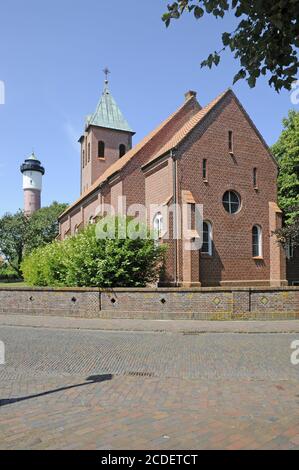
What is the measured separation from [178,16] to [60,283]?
685 inches

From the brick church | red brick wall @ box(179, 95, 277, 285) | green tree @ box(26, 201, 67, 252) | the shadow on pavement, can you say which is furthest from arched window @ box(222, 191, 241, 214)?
green tree @ box(26, 201, 67, 252)

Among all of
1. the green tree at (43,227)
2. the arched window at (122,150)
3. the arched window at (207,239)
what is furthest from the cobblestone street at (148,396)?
the green tree at (43,227)

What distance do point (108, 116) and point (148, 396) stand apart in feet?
136

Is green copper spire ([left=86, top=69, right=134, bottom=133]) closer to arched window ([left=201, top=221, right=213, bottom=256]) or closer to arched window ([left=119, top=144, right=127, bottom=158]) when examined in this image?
arched window ([left=119, top=144, right=127, bottom=158])

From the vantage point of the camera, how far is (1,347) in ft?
34.0

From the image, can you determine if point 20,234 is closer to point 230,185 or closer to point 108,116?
point 108,116

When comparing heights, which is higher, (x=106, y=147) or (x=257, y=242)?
(x=106, y=147)

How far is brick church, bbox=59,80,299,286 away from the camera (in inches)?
931

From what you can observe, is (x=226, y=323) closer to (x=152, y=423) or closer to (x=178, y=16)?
(x=152, y=423)

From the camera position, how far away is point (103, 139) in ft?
142

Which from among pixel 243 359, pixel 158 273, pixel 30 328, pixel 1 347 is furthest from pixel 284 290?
pixel 1 347

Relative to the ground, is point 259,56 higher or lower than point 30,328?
higher

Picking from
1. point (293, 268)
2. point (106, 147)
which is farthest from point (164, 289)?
point (106, 147)

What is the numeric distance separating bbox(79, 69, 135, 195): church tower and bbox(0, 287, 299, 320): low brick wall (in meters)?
26.4
